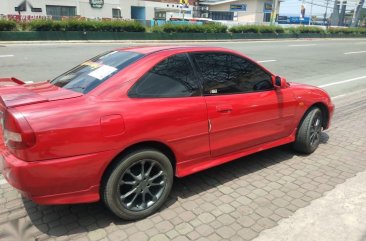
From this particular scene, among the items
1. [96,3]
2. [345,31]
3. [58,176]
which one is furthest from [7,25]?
[345,31]

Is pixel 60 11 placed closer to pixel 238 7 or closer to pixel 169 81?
pixel 169 81

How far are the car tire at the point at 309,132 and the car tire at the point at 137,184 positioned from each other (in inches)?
88.3

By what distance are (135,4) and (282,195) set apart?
53063 mm

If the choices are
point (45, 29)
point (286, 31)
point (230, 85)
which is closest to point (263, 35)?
point (286, 31)

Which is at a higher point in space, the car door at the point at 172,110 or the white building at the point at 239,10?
the white building at the point at 239,10

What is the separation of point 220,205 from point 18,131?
6.69 ft

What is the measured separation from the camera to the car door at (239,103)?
3.77 meters

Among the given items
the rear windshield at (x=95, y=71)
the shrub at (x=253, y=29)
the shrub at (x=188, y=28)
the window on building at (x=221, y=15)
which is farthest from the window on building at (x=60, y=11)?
the window on building at (x=221, y=15)

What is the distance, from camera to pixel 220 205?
3.65 m

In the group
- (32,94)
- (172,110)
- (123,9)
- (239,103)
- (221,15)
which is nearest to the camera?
(32,94)

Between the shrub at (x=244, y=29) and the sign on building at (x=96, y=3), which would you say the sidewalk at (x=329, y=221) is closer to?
the shrub at (x=244, y=29)

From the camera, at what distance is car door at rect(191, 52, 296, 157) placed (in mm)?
3768

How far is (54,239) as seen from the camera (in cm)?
303

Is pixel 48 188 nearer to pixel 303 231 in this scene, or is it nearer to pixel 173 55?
pixel 173 55
